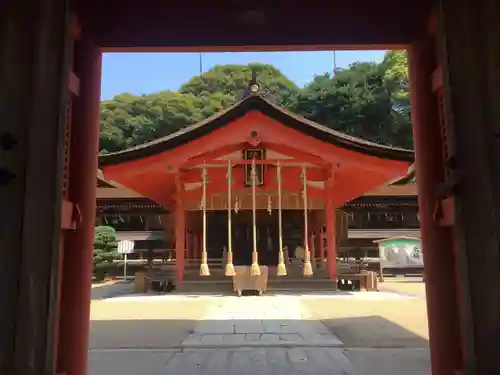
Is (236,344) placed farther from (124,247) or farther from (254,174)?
(124,247)

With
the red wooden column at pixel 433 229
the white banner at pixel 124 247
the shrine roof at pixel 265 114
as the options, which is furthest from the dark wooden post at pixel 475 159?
the white banner at pixel 124 247

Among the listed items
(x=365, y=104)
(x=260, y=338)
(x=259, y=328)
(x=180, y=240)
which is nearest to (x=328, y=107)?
(x=365, y=104)

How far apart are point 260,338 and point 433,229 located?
303 cm

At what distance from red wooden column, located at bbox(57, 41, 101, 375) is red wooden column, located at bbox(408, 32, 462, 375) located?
1917mm

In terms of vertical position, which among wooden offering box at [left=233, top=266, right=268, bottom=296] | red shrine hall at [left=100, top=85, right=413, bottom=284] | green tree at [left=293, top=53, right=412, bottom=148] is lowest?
wooden offering box at [left=233, top=266, right=268, bottom=296]

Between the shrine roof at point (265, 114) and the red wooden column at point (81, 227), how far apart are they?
21.7ft

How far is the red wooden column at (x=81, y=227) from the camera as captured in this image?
235 centimetres

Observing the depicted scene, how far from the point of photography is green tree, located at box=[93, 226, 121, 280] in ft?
50.9

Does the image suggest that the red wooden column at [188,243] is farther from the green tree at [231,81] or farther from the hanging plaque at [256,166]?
the green tree at [231,81]

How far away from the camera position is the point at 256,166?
11297 mm

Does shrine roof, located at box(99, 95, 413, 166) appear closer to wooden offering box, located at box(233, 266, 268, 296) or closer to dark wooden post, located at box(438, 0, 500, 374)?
wooden offering box, located at box(233, 266, 268, 296)

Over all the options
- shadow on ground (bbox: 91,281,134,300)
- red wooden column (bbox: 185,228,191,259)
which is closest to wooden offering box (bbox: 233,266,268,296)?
shadow on ground (bbox: 91,281,134,300)

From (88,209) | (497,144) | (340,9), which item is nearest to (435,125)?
(497,144)

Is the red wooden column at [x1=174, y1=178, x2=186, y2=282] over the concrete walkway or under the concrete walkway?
over
